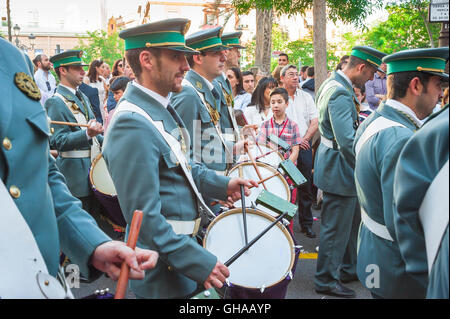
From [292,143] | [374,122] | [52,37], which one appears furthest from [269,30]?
[52,37]

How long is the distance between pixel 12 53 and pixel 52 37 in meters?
83.5

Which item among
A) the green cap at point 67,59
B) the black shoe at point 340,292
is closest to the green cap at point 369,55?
the black shoe at point 340,292

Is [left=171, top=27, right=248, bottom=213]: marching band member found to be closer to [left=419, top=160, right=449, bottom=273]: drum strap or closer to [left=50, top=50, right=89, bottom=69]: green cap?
[left=50, top=50, right=89, bottom=69]: green cap

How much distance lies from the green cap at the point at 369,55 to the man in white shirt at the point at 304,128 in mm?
2160

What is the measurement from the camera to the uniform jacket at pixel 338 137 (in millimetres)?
4359

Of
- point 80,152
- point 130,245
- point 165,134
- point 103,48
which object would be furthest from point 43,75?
point 103,48

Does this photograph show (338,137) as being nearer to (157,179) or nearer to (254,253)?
(254,253)

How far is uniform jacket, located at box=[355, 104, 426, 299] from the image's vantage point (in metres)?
2.46

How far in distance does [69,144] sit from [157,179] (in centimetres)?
298

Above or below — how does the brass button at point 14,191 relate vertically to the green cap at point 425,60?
below

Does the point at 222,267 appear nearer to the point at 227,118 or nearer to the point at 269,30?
the point at 227,118

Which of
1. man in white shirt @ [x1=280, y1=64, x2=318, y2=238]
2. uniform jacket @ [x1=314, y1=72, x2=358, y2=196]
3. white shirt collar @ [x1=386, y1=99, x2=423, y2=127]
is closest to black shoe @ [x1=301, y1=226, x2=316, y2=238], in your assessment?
man in white shirt @ [x1=280, y1=64, x2=318, y2=238]

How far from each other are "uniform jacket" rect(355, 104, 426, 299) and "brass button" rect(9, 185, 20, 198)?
1.74 meters

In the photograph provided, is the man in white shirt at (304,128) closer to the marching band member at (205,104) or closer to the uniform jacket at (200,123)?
the marching band member at (205,104)
